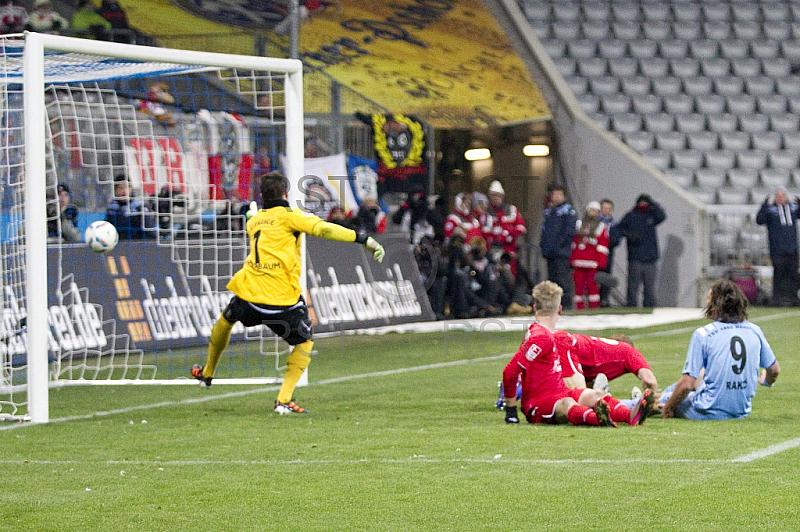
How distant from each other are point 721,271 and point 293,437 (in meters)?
15.0

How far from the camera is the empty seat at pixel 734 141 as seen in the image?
81.9 ft

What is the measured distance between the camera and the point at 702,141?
2492 cm

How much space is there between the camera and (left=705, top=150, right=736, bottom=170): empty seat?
24.5m

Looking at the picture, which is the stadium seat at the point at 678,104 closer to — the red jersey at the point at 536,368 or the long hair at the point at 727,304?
the long hair at the point at 727,304

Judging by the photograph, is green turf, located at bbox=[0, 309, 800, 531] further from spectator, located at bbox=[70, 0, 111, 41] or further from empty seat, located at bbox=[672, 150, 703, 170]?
empty seat, located at bbox=[672, 150, 703, 170]

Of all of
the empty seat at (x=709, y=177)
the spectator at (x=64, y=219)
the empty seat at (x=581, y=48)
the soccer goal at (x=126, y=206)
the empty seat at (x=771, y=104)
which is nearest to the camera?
the soccer goal at (x=126, y=206)

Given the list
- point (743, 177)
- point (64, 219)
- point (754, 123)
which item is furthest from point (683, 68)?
point (64, 219)

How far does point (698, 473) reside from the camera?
6.13 metres

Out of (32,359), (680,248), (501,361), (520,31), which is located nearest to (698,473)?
(32,359)

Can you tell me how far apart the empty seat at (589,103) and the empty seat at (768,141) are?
345cm

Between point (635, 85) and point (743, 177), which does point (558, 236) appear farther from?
point (635, 85)

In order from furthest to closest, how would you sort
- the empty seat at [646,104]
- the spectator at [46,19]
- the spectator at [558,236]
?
the empty seat at [646,104]
the spectator at [558,236]
the spectator at [46,19]

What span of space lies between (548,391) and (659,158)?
17227mm

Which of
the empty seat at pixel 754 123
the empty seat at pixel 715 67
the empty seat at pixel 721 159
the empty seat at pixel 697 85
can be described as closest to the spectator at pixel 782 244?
the empty seat at pixel 721 159
